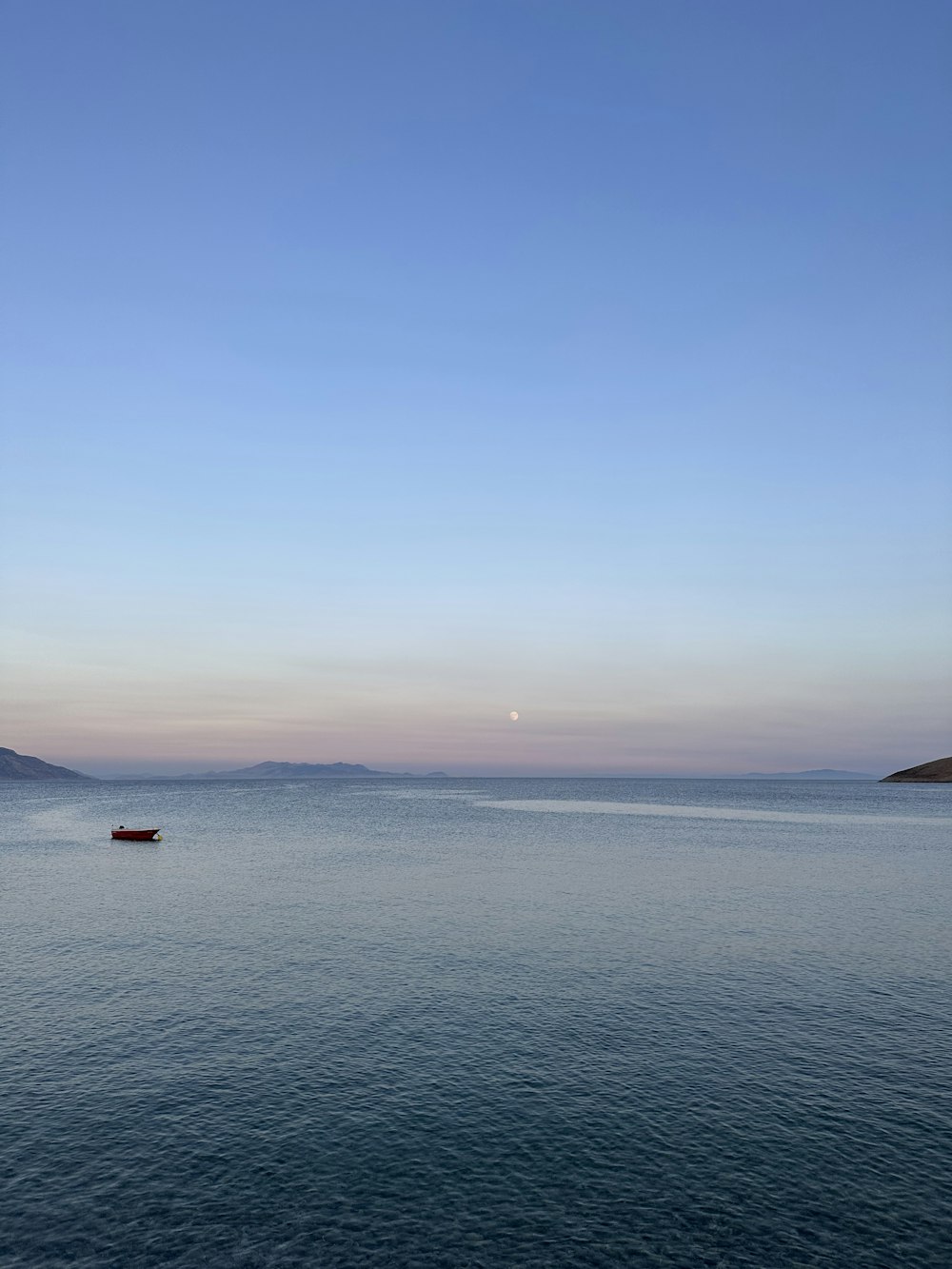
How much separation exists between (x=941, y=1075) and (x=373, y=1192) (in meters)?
34.6

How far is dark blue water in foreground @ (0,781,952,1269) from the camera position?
31391 mm

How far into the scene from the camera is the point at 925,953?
237 feet

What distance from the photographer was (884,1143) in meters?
37.7

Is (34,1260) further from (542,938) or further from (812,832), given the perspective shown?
(812,832)

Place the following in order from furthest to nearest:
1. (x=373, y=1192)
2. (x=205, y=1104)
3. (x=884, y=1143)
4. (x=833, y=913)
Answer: (x=833, y=913) < (x=205, y=1104) < (x=884, y=1143) < (x=373, y=1192)

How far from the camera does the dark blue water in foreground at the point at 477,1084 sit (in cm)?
3139

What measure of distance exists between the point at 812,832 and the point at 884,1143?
Answer: 170 metres

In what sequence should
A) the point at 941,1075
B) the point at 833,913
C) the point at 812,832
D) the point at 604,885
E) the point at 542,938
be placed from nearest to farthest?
1. the point at 941,1075
2. the point at 542,938
3. the point at 833,913
4. the point at 604,885
5. the point at 812,832

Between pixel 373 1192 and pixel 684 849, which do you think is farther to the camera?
pixel 684 849

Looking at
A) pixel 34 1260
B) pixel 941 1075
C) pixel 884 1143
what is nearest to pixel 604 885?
pixel 941 1075

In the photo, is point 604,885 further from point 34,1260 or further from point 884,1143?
point 34,1260

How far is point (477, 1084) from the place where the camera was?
Answer: 44.8m

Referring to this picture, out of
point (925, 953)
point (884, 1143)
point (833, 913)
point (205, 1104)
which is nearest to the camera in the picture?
point (884, 1143)

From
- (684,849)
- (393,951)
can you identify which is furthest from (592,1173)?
(684,849)
